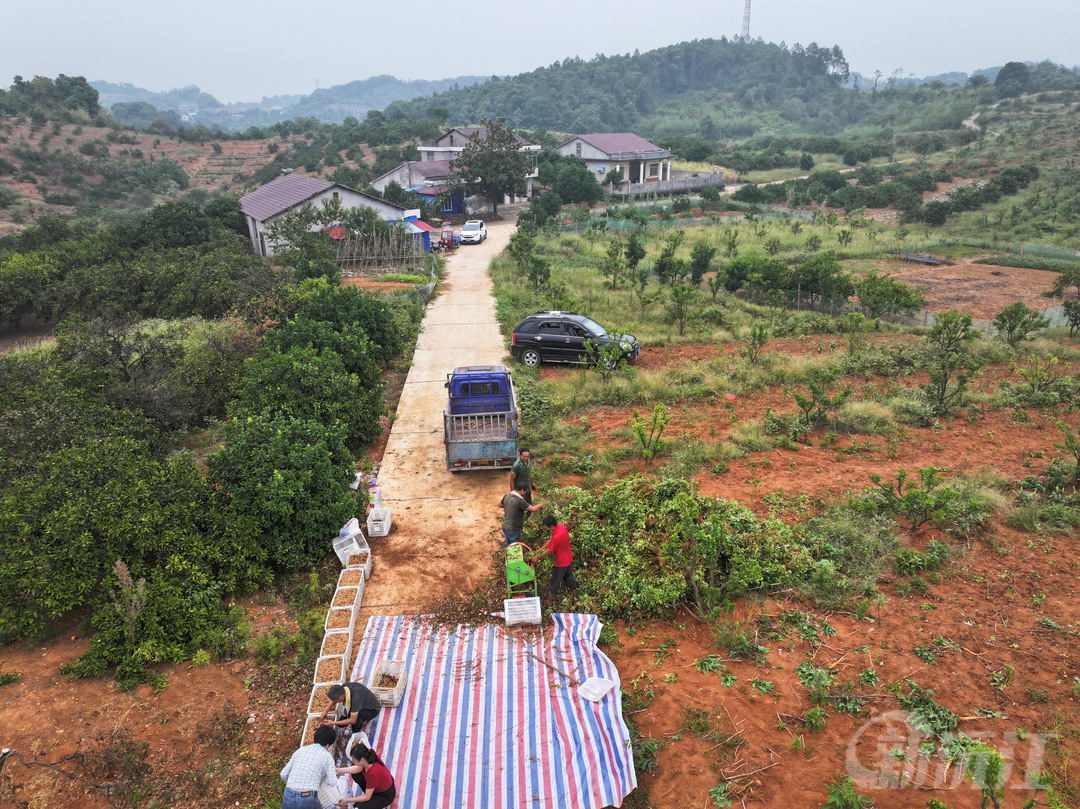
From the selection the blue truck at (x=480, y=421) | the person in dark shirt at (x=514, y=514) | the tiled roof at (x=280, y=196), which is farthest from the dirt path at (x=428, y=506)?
the tiled roof at (x=280, y=196)

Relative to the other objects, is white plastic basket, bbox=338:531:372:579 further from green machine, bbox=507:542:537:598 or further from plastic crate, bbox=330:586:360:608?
green machine, bbox=507:542:537:598

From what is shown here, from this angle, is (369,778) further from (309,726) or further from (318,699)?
(318,699)

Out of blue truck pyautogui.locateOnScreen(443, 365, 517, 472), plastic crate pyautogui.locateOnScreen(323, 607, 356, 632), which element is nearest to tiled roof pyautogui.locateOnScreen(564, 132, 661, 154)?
blue truck pyautogui.locateOnScreen(443, 365, 517, 472)

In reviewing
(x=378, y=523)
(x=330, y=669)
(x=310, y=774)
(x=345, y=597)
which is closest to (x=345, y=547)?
(x=378, y=523)

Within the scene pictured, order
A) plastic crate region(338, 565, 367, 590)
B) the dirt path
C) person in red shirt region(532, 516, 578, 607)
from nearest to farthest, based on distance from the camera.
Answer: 1. person in red shirt region(532, 516, 578, 607)
2. plastic crate region(338, 565, 367, 590)
3. the dirt path

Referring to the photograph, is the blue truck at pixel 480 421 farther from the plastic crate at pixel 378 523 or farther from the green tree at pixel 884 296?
the green tree at pixel 884 296

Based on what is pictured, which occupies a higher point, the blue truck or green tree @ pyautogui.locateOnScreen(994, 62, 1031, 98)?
green tree @ pyautogui.locateOnScreen(994, 62, 1031, 98)
